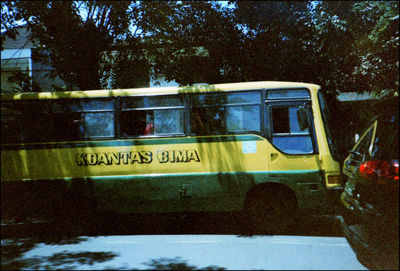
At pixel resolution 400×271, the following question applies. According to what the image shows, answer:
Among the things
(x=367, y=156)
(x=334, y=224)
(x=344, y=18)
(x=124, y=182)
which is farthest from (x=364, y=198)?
(x=344, y=18)

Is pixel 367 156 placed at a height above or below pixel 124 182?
above

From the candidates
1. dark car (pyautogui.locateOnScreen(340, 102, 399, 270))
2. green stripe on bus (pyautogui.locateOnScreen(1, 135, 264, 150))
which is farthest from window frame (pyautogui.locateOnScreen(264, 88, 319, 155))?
dark car (pyautogui.locateOnScreen(340, 102, 399, 270))

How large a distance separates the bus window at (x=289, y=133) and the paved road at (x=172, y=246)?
1.59 meters

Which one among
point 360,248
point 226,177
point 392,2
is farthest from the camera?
point 392,2

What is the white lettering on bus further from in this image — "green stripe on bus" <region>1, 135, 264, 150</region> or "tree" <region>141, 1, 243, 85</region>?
"tree" <region>141, 1, 243, 85</region>

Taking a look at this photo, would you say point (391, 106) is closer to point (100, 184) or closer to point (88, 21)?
point (100, 184)

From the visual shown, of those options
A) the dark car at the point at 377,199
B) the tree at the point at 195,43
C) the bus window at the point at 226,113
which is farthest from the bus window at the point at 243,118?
the tree at the point at 195,43

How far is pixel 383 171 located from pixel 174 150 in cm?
396

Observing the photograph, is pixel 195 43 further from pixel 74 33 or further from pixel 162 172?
pixel 162 172

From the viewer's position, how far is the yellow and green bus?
23.2 feet

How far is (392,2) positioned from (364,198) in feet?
16.9

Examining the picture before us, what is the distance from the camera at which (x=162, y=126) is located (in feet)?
24.1

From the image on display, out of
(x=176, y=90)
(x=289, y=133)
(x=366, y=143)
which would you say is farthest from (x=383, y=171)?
(x=176, y=90)

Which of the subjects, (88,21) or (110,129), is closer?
(110,129)
